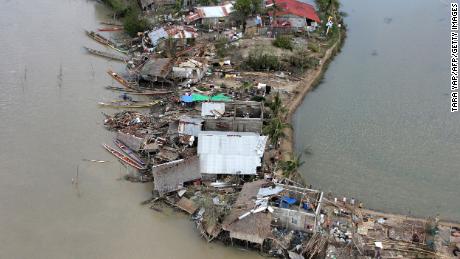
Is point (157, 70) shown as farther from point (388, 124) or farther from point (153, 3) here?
point (388, 124)

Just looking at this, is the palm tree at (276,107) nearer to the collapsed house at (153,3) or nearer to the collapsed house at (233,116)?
the collapsed house at (233,116)

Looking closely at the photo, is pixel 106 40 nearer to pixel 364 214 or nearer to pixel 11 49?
pixel 11 49

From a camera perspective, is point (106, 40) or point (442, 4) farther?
point (442, 4)

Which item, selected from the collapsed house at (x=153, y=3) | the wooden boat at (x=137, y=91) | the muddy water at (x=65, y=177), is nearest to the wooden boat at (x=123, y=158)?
the muddy water at (x=65, y=177)

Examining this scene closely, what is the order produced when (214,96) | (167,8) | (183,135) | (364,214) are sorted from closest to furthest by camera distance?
1. (364,214)
2. (183,135)
3. (214,96)
4. (167,8)

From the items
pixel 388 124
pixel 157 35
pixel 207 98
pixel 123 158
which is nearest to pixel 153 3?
pixel 157 35

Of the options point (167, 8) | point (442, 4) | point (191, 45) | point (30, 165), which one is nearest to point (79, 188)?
point (30, 165)

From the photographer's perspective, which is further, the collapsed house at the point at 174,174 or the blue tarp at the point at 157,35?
the blue tarp at the point at 157,35
